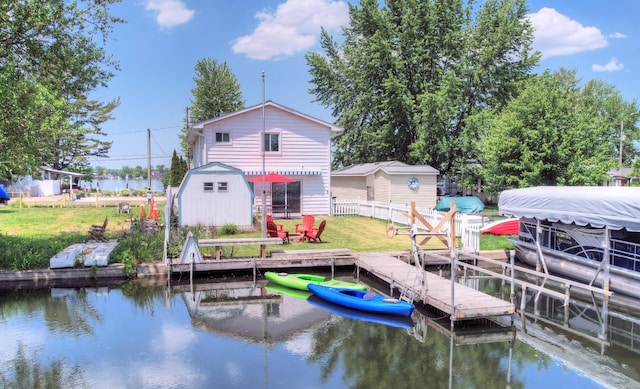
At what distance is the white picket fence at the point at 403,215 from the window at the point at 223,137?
264 inches

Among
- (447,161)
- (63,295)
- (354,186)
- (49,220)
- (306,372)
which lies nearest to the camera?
(306,372)


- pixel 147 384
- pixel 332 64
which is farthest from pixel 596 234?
pixel 332 64

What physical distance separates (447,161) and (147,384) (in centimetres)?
3103

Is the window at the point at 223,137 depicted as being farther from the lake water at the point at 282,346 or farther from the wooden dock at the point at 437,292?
the lake water at the point at 282,346

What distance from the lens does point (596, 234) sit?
12578mm

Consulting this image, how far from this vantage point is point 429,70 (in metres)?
36.1

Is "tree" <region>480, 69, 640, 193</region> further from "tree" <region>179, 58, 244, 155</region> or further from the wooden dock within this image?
"tree" <region>179, 58, 244, 155</region>

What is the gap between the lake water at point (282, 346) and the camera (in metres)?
7.53

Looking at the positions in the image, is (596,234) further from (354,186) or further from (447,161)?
(447,161)

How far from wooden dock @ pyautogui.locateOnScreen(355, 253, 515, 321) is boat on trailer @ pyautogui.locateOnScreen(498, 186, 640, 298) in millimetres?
3461

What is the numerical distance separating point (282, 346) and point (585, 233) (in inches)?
371

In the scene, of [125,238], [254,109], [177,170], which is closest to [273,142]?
[254,109]

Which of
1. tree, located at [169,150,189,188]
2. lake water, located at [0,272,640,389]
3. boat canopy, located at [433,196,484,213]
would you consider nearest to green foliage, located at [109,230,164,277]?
lake water, located at [0,272,640,389]

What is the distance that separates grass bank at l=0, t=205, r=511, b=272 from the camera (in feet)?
44.6
